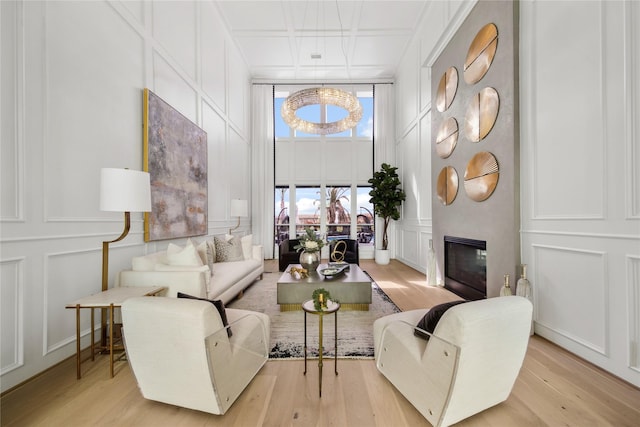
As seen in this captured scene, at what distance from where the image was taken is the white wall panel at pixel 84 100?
2.00 m

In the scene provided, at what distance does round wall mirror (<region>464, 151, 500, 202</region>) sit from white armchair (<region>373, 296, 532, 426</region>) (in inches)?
77.8

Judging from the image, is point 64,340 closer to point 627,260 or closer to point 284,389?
point 284,389

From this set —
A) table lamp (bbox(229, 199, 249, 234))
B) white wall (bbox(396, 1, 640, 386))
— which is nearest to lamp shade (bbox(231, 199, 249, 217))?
table lamp (bbox(229, 199, 249, 234))

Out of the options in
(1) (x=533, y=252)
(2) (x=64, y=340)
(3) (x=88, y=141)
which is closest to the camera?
(2) (x=64, y=340)

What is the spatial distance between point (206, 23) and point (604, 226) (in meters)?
5.76

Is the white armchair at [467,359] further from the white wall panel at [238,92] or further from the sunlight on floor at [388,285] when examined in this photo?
the white wall panel at [238,92]

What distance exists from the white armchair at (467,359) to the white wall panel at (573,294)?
1.06 metres

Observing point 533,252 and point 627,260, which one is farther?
point 533,252

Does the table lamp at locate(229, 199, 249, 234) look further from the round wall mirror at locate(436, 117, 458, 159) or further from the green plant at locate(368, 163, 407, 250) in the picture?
the round wall mirror at locate(436, 117, 458, 159)

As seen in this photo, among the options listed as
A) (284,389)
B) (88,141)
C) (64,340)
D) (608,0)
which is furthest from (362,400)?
(608,0)

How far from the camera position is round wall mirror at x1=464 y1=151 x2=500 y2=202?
9.64 feet

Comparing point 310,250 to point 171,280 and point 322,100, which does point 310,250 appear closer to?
point 171,280

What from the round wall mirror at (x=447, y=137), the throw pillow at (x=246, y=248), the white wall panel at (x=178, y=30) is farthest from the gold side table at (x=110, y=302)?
the round wall mirror at (x=447, y=137)

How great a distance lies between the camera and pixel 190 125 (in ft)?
12.8
